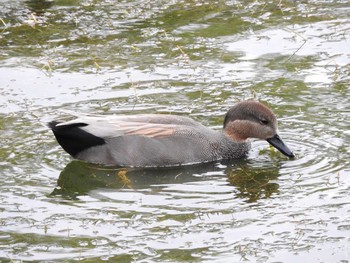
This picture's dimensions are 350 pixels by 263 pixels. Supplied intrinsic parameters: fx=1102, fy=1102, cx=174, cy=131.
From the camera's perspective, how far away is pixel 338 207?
8.12m

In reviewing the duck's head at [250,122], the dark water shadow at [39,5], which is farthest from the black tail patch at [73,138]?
the dark water shadow at [39,5]

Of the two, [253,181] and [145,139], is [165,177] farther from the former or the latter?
[253,181]

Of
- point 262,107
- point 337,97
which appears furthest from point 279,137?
point 337,97

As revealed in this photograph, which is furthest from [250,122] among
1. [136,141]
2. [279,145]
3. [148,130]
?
[136,141]

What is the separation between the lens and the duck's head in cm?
973

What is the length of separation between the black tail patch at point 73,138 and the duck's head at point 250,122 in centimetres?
117

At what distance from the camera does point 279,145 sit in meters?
9.57

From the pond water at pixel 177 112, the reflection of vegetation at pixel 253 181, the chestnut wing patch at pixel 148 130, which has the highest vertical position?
the chestnut wing patch at pixel 148 130

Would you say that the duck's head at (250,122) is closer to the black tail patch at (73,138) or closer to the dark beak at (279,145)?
the dark beak at (279,145)

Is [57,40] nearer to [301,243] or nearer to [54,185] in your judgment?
[54,185]

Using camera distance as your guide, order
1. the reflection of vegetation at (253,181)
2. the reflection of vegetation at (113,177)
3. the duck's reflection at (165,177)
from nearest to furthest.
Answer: the reflection of vegetation at (253,181) → the duck's reflection at (165,177) → the reflection of vegetation at (113,177)

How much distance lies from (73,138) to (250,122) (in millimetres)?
1593

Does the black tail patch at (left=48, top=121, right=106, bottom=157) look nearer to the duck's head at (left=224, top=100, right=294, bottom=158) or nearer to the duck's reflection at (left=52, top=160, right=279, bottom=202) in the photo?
the duck's reflection at (left=52, top=160, right=279, bottom=202)

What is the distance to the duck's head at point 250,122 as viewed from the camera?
9.73 metres
